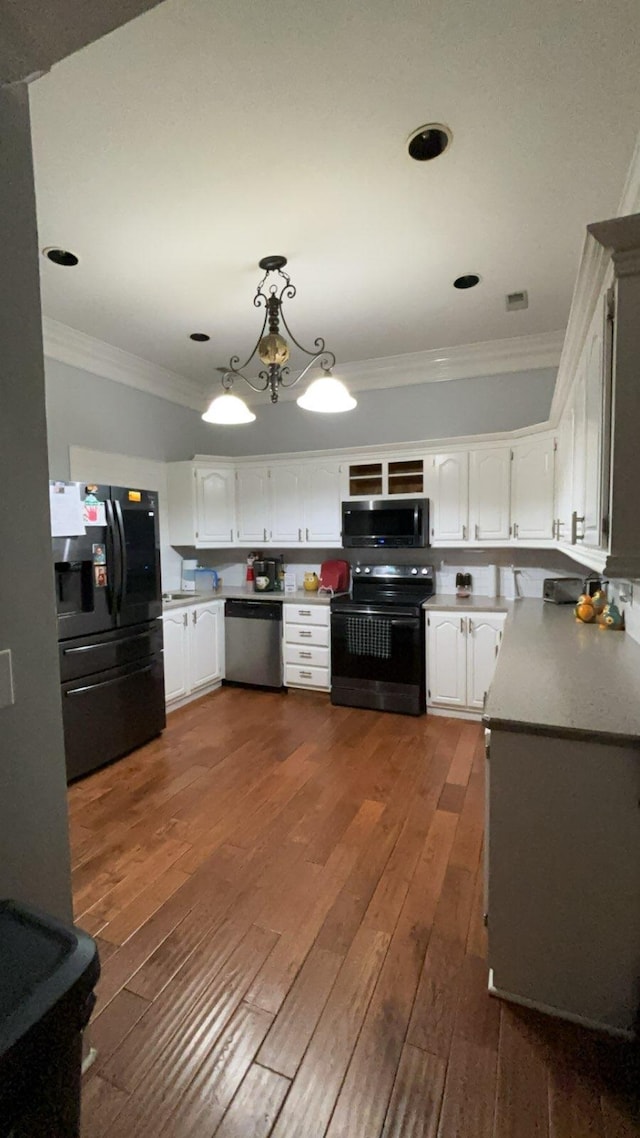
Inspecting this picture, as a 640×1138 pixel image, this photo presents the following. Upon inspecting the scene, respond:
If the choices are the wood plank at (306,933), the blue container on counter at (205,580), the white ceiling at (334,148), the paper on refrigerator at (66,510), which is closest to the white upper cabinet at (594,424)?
the white ceiling at (334,148)

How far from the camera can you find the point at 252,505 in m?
4.54

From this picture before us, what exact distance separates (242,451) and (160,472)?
92 centimetres

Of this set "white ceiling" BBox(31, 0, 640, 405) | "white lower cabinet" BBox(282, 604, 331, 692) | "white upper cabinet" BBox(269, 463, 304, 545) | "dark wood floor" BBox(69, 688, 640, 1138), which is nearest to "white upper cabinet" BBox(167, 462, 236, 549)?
"white upper cabinet" BBox(269, 463, 304, 545)

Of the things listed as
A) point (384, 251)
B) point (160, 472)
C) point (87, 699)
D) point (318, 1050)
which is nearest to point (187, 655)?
point (87, 699)

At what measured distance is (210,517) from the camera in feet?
14.8

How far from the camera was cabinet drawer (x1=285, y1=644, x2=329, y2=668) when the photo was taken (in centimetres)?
407

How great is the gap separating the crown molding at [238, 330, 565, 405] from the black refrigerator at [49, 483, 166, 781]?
2.20 meters

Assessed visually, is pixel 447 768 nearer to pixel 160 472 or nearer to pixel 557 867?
pixel 557 867

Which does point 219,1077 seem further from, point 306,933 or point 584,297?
point 584,297

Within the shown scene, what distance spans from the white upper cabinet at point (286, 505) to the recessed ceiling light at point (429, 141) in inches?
104

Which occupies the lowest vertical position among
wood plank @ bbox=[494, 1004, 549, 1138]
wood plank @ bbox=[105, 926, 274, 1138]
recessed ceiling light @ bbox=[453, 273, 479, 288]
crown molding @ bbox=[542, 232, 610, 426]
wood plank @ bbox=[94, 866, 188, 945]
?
wood plank @ bbox=[494, 1004, 549, 1138]

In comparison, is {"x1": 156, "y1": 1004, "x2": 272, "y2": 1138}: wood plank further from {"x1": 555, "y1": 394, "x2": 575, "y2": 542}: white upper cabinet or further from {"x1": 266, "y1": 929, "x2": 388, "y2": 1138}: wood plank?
{"x1": 555, "y1": 394, "x2": 575, "y2": 542}: white upper cabinet

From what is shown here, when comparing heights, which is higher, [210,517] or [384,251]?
[384,251]

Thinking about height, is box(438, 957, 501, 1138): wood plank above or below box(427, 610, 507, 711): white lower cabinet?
below
